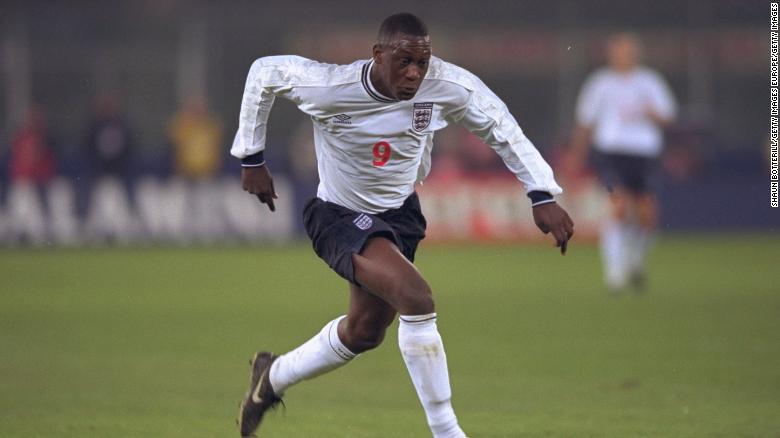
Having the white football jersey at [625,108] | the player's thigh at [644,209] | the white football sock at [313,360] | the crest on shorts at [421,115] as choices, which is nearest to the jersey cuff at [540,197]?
the crest on shorts at [421,115]

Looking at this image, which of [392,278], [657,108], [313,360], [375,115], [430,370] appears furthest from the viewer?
[657,108]

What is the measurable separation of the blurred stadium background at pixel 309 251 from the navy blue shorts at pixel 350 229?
3.33ft

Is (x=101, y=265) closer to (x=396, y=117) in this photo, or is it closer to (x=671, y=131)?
(x=671, y=131)

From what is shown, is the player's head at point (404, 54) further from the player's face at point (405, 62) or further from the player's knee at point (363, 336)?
the player's knee at point (363, 336)

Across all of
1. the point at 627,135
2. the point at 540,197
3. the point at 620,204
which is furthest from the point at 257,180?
the point at 627,135

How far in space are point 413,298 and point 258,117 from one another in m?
1.30

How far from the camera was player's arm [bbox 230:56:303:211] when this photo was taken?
701cm

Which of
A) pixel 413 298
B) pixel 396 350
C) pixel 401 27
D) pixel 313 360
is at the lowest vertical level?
pixel 396 350

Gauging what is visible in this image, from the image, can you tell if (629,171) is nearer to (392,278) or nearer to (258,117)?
(258,117)

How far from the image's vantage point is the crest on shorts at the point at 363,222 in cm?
701

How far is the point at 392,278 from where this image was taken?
6.59 m

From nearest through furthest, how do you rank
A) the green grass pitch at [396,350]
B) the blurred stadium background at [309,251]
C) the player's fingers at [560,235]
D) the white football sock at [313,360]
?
Result: 1. the player's fingers at [560,235]
2. the white football sock at [313,360]
3. the green grass pitch at [396,350]
4. the blurred stadium background at [309,251]

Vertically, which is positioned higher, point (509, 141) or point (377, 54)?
point (377, 54)

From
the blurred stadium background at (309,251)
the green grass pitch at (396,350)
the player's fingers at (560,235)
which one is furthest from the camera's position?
the blurred stadium background at (309,251)
